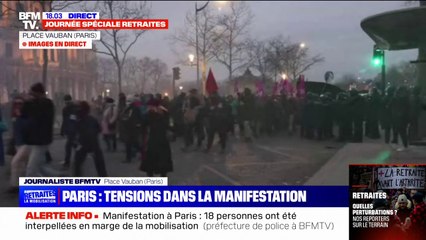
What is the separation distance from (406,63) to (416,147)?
0.48 metres

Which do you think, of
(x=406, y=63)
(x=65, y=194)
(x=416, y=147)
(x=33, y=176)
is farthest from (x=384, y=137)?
(x=33, y=176)

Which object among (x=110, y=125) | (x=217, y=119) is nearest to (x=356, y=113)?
(x=217, y=119)

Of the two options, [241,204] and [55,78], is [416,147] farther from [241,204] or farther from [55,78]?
[55,78]

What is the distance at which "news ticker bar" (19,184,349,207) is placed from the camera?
2.06 metres

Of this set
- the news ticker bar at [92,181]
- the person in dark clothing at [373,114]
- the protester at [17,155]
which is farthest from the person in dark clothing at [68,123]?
the person in dark clothing at [373,114]

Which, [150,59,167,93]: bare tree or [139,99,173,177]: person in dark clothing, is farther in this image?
[139,99,173,177]: person in dark clothing

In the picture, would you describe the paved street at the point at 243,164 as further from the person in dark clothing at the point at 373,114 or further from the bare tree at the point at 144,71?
the bare tree at the point at 144,71

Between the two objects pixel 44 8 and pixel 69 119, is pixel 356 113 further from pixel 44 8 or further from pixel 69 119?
pixel 44 8

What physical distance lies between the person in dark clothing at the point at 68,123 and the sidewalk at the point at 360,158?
1.36 m

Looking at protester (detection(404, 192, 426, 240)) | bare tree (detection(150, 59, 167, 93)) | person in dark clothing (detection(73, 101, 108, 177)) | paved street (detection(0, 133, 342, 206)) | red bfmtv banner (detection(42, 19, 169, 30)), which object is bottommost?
protester (detection(404, 192, 426, 240))

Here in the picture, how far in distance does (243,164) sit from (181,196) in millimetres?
412

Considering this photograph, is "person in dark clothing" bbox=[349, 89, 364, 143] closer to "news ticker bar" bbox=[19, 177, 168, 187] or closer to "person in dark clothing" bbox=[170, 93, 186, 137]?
"person in dark clothing" bbox=[170, 93, 186, 137]

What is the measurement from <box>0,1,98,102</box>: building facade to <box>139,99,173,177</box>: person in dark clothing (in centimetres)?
33

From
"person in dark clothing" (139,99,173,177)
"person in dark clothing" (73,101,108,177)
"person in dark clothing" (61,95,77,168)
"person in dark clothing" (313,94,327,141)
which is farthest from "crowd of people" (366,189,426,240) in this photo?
"person in dark clothing" (61,95,77,168)
